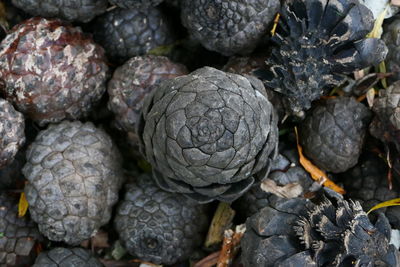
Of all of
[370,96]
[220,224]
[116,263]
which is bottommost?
[116,263]

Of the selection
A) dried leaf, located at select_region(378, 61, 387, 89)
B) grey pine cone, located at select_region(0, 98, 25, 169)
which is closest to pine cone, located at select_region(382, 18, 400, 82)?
dried leaf, located at select_region(378, 61, 387, 89)

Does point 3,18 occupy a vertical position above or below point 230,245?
above

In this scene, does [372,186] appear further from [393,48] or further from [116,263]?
[116,263]

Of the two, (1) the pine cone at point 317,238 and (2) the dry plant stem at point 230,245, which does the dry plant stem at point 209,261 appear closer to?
(2) the dry plant stem at point 230,245

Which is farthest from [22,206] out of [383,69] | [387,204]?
[383,69]

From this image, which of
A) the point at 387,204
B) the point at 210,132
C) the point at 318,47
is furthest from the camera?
the point at 387,204

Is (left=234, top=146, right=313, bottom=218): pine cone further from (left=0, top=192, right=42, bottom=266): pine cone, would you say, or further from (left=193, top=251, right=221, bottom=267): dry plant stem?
(left=0, top=192, right=42, bottom=266): pine cone
